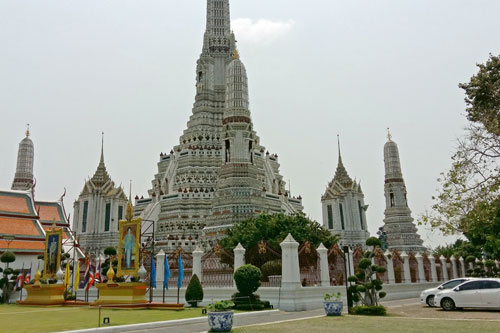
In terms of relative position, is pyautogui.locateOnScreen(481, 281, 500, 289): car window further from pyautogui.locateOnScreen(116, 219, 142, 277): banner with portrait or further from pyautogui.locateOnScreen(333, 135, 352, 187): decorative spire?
pyautogui.locateOnScreen(333, 135, 352, 187): decorative spire

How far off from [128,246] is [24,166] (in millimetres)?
42304

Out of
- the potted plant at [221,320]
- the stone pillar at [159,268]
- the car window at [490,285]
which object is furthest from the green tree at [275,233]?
the potted plant at [221,320]

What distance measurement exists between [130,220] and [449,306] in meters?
13.6

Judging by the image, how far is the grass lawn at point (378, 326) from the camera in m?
10.3

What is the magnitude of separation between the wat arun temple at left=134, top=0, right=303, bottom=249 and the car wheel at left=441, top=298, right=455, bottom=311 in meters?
20.0

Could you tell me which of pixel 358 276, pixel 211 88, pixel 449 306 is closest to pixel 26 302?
pixel 358 276

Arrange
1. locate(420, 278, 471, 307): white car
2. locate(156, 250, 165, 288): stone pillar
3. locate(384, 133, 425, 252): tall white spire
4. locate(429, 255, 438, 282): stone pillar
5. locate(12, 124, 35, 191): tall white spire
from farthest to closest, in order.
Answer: locate(12, 124, 35, 191): tall white spire → locate(384, 133, 425, 252): tall white spire → locate(429, 255, 438, 282): stone pillar → locate(156, 250, 165, 288): stone pillar → locate(420, 278, 471, 307): white car

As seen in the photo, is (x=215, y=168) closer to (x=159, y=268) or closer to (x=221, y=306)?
(x=159, y=268)

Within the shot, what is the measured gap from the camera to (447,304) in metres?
16.1

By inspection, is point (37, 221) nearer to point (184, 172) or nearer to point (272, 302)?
point (184, 172)

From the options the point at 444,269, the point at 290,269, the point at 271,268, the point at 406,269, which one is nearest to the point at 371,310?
the point at 290,269

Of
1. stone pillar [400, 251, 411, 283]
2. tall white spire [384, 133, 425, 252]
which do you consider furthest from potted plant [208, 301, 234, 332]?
tall white spire [384, 133, 425, 252]

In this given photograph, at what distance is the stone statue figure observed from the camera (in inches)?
789

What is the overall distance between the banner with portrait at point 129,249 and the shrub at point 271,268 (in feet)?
18.2
